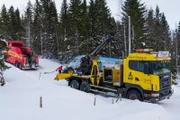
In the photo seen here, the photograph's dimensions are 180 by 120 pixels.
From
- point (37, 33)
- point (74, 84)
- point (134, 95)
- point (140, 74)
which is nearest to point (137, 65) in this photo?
point (140, 74)

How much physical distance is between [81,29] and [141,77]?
77.7ft

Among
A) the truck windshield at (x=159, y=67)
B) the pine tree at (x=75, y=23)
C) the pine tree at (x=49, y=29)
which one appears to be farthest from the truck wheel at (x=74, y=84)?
the pine tree at (x=49, y=29)

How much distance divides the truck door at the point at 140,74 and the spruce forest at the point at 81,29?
38.8 feet

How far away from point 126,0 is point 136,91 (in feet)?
79.1

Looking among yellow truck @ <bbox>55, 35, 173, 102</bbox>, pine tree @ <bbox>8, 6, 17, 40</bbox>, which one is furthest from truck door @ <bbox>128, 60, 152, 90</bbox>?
pine tree @ <bbox>8, 6, 17, 40</bbox>

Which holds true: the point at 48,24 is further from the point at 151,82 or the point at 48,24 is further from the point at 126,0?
the point at 151,82

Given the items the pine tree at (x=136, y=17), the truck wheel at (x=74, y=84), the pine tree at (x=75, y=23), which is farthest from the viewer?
the pine tree at (x=75, y=23)

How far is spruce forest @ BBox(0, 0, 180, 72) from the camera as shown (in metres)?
35.2

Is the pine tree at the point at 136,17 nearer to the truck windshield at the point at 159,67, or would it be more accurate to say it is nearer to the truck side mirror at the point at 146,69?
the truck windshield at the point at 159,67

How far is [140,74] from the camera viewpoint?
590 inches

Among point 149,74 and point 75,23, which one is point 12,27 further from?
point 149,74

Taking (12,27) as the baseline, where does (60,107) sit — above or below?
below

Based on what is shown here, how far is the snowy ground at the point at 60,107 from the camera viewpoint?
10297mm

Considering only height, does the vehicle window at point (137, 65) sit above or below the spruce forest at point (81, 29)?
below
